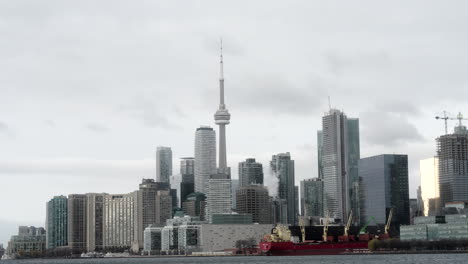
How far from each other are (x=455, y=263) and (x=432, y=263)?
6.93 metres

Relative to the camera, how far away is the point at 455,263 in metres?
190

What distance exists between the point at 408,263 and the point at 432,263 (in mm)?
6025

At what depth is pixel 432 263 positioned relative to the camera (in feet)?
642

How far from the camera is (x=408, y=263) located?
199750 millimetres

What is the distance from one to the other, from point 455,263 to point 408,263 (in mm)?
12818
